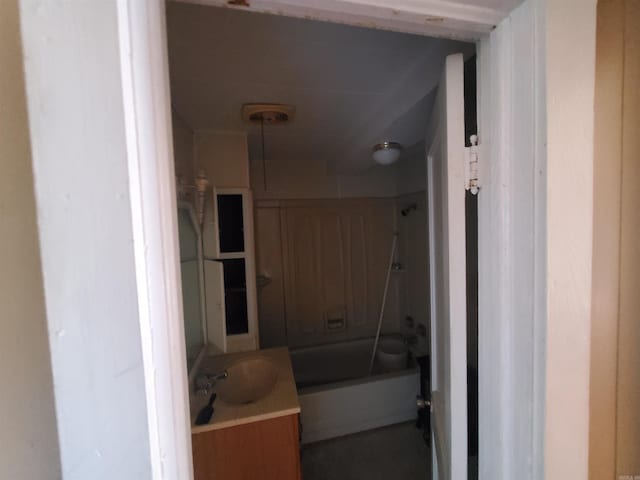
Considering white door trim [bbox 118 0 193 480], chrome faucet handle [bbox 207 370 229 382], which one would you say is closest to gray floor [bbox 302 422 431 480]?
chrome faucet handle [bbox 207 370 229 382]

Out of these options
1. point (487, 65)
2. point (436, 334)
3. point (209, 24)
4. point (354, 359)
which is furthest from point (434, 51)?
point (354, 359)

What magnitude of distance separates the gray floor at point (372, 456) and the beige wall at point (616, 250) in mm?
1724

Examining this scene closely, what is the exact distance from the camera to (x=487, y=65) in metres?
0.59

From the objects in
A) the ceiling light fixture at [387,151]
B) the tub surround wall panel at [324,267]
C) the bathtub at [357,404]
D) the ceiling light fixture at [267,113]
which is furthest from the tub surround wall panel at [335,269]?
the ceiling light fixture at [267,113]

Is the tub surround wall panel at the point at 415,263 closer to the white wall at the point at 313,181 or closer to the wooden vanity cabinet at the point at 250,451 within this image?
the white wall at the point at 313,181

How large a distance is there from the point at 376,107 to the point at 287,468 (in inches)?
73.6

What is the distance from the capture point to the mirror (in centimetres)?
152

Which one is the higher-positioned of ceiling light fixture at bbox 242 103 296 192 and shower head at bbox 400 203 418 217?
ceiling light fixture at bbox 242 103 296 192

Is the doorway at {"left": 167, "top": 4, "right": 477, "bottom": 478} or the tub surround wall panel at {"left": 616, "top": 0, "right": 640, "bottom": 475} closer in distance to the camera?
the tub surround wall panel at {"left": 616, "top": 0, "right": 640, "bottom": 475}

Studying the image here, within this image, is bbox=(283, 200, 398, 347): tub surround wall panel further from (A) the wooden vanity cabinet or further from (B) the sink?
(A) the wooden vanity cabinet

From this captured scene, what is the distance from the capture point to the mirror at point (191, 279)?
152 centimetres

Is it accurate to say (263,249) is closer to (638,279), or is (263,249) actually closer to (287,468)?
(287,468)

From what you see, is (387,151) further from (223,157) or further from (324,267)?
(324,267)

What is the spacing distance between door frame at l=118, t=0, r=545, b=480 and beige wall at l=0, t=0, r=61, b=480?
0.12 metres
